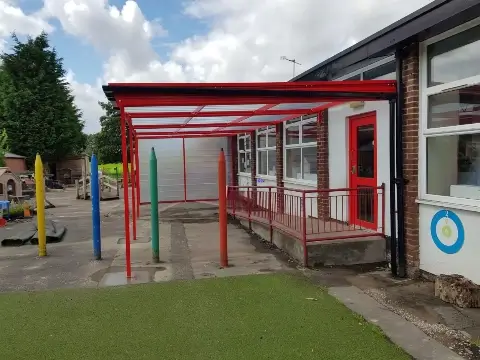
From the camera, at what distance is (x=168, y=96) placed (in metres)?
4.75

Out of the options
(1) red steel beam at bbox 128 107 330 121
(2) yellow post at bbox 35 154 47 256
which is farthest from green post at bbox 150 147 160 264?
(2) yellow post at bbox 35 154 47 256

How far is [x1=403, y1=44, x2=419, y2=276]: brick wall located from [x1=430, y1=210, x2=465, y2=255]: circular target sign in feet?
1.00

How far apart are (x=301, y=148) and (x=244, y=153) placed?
544 cm

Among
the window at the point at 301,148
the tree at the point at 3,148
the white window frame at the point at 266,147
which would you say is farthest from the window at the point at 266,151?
the tree at the point at 3,148

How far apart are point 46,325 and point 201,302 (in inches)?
62.5

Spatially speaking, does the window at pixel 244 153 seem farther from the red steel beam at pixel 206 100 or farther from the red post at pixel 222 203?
the red steel beam at pixel 206 100

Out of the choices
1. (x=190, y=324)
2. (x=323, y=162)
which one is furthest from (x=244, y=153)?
(x=190, y=324)

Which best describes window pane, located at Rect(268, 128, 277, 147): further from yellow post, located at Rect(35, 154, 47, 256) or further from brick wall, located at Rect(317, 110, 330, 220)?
yellow post, located at Rect(35, 154, 47, 256)

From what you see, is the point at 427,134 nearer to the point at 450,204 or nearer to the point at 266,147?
the point at 450,204

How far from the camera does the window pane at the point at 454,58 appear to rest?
438cm

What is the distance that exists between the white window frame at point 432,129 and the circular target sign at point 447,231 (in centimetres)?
16

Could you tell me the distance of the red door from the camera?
640 centimetres

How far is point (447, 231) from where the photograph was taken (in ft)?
15.7

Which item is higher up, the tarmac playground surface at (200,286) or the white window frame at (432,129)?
the white window frame at (432,129)
